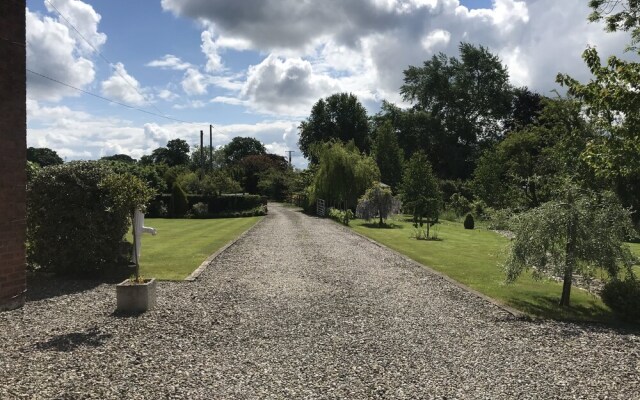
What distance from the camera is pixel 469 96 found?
6469cm

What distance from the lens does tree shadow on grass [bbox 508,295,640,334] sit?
8008 mm

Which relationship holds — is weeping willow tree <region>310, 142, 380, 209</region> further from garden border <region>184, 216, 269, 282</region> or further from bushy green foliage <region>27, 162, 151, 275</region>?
bushy green foliage <region>27, 162, 151, 275</region>

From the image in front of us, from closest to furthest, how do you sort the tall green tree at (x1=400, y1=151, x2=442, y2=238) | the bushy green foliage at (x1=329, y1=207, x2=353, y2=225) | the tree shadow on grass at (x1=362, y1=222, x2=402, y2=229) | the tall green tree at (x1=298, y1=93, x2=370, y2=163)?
the tall green tree at (x1=400, y1=151, x2=442, y2=238), the tree shadow on grass at (x1=362, y1=222, x2=402, y2=229), the bushy green foliage at (x1=329, y1=207, x2=353, y2=225), the tall green tree at (x1=298, y1=93, x2=370, y2=163)

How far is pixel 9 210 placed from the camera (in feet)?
21.2

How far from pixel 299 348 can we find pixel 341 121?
6639 centimetres

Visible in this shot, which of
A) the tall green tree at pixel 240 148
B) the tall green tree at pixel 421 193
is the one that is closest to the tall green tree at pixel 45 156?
the tall green tree at pixel 240 148

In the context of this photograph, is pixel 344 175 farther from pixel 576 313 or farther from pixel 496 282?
pixel 576 313

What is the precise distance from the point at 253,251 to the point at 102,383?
11.5 metres

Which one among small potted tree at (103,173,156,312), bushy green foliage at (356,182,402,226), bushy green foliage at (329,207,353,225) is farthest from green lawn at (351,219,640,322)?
bushy green foliage at (329,207,353,225)

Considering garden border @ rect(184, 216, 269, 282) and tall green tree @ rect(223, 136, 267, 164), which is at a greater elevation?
tall green tree @ rect(223, 136, 267, 164)

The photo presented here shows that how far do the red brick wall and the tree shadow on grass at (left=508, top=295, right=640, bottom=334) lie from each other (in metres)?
8.49

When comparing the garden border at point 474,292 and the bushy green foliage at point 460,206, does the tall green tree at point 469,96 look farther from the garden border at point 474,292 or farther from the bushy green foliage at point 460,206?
the garden border at point 474,292

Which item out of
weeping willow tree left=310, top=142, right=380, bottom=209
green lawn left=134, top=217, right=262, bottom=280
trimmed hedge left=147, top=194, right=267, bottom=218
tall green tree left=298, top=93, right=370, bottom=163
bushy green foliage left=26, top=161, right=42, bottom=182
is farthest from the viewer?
tall green tree left=298, top=93, right=370, bottom=163

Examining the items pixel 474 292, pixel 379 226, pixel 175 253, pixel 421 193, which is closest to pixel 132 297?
pixel 474 292
